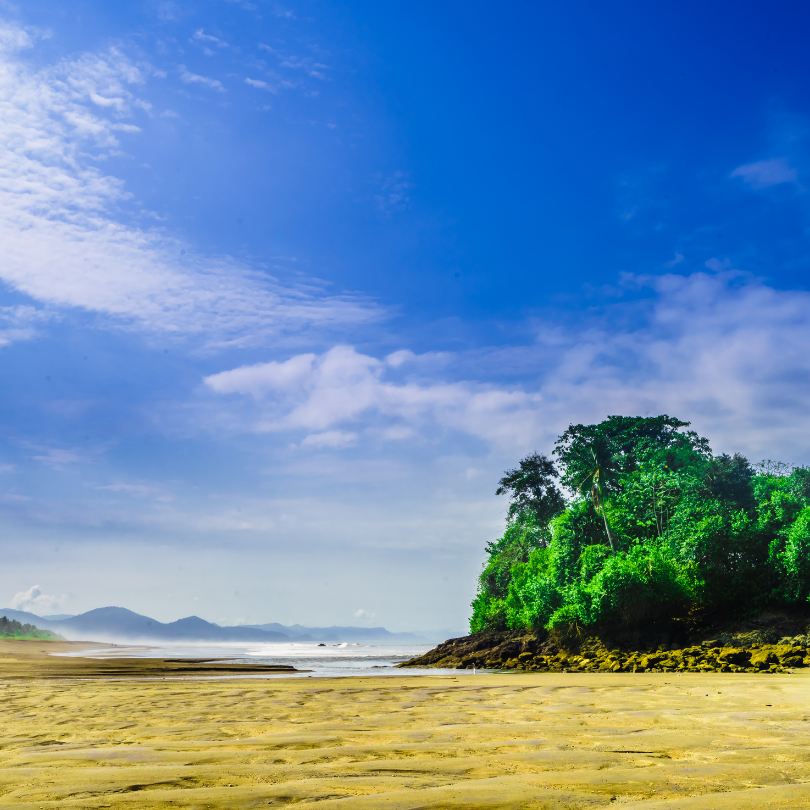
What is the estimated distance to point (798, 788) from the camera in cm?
378

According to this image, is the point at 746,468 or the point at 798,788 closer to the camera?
the point at 798,788

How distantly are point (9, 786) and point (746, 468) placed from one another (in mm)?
41517

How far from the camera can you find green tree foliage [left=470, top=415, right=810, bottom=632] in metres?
29.1

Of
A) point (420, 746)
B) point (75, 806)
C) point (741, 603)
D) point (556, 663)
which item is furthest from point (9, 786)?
point (741, 603)

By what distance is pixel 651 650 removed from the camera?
2877 cm

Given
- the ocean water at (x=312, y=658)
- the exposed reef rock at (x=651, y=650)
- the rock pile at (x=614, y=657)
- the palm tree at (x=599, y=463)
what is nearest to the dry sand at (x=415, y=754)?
the rock pile at (x=614, y=657)

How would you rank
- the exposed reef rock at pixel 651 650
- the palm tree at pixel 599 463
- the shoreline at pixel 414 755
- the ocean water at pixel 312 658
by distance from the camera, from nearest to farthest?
1. the shoreline at pixel 414 755
2. the exposed reef rock at pixel 651 650
3. the ocean water at pixel 312 658
4. the palm tree at pixel 599 463

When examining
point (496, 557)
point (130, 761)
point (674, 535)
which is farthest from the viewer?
point (496, 557)

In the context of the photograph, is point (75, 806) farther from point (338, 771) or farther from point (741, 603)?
point (741, 603)

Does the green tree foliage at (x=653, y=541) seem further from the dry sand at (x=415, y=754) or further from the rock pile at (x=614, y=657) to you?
the dry sand at (x=415, y=754)

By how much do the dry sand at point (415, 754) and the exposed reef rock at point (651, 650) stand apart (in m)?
12.7

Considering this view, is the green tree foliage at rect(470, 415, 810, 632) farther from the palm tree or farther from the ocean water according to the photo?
the ocean water

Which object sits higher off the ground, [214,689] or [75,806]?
[75,806]

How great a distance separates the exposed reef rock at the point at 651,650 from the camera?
20.4 meters
